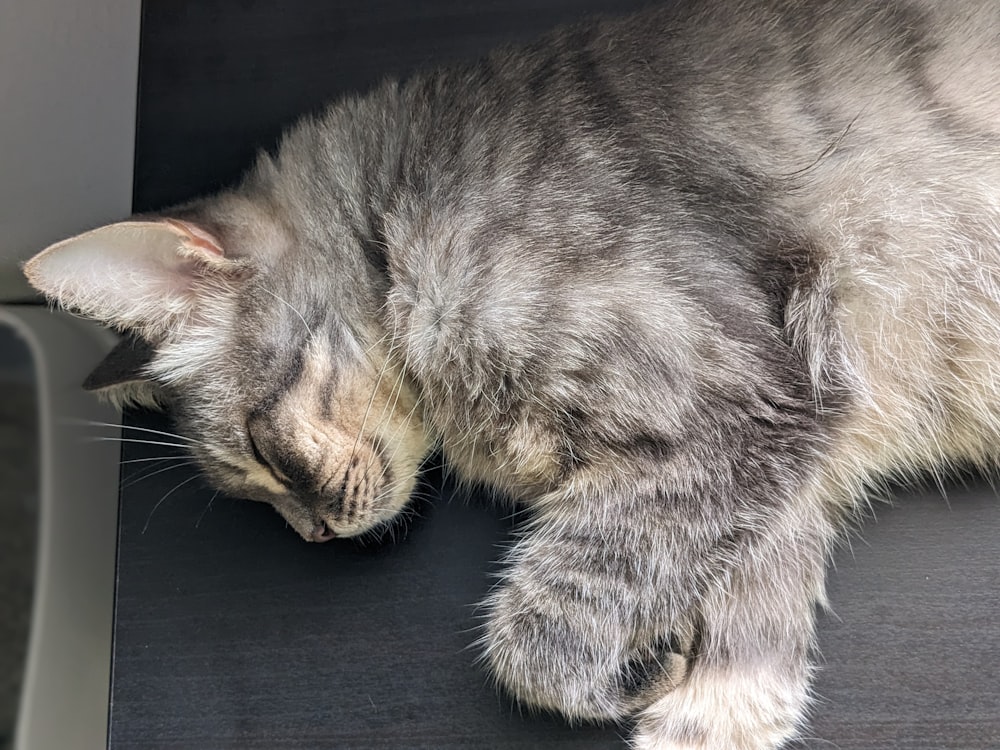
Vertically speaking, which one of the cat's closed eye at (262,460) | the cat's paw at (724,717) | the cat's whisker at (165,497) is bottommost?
the cat's whisker at (165,497)

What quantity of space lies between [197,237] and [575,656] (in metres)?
0.79

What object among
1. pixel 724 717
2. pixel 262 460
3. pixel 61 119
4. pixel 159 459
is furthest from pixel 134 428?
pixel 724 717

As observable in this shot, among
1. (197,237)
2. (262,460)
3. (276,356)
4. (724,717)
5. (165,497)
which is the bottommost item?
(165,497)

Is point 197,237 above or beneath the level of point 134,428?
above

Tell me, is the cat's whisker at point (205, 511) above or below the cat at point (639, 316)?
below

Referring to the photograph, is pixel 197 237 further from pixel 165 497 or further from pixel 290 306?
pixel 165 497

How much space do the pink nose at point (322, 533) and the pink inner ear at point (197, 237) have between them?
433 mm

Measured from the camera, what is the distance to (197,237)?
1.14 metres

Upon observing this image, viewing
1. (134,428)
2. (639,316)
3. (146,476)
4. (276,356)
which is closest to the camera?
(639,316)

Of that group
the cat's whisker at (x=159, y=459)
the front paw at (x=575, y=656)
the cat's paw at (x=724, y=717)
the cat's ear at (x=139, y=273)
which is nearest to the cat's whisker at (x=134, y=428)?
the cat's whisker at (x=159, y=459)

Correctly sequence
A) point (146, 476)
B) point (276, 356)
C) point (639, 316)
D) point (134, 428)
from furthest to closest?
point (146, 476) → point (134, 428) → point (276, 356) → point (639, 316)

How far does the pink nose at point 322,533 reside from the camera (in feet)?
4.20

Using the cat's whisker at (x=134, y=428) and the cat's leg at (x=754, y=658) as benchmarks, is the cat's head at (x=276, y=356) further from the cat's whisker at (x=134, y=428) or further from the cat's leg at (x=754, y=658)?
the cat's leg at (x=754, y=658)

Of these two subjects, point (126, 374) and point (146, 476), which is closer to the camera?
point (126, 374)
